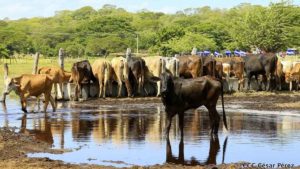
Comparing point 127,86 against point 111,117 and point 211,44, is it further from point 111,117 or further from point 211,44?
point 211,44

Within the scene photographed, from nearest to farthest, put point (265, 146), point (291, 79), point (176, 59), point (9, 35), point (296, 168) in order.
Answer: point (296, 168) → point (265, 146) → point (176, 59) → point (291, 79) → point (9, 35)

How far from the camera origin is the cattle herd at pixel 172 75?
1513 cm

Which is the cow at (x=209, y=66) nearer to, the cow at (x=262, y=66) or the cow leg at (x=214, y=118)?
the cow at (x=262, y=66)

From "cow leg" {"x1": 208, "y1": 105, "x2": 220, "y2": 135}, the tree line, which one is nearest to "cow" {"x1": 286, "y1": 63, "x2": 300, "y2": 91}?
"cow leg" {"x1": 208, "y1": 105, "x2": 220, "y2": 135}

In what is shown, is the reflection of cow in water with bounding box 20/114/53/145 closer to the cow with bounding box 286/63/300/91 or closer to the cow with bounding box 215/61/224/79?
the cow with bounding box 215/61/224/79

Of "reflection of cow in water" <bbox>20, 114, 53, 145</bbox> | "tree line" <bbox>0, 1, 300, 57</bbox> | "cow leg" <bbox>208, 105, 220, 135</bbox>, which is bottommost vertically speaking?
"reflection of cow in water" <bbox>20, 114, 53, 145</bbox>

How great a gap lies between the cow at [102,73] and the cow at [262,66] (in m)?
8.20

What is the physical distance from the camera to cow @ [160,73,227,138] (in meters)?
14.8

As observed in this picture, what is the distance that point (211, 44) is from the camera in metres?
87.2

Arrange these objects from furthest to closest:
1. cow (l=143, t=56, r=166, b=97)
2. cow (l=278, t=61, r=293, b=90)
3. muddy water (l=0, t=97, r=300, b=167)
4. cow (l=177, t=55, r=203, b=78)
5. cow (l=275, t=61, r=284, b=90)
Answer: cow (l=278, t=61, r=293, b=90)
cow (l=275, t=61, r=284, b=90)
cow (l=177, t=55, r=203, b=78)
cow (l=143, t=56, r=166, b=97)
muddy water (l=0, t=97, r=300, b=167)

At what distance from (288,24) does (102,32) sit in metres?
39.1

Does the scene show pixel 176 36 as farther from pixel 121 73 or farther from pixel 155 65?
pixel 121 73

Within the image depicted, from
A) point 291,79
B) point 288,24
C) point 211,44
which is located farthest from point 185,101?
point 211,44

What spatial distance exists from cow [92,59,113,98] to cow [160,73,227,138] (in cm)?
1298
